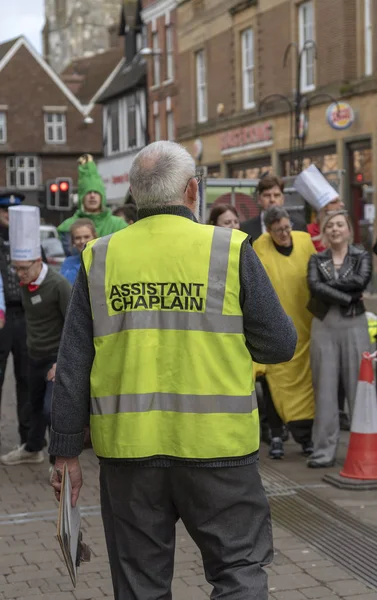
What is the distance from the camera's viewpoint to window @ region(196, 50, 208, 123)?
38.5 metres

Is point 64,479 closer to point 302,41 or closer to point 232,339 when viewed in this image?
point 232,339

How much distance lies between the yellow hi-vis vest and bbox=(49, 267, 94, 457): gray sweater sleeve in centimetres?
12

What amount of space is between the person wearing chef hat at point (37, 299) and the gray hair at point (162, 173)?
430 cm

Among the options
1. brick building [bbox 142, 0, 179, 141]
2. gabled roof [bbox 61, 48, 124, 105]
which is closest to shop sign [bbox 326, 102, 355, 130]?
brick building [bbox 142, 0, 179, 141]

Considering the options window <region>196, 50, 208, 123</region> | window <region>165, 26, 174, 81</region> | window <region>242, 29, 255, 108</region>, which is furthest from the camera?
window <region>165, 26, 174, 81</region>

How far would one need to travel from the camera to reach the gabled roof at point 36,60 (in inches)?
2657

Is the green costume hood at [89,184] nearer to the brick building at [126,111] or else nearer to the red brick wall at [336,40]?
the red brick wall at [336,40]

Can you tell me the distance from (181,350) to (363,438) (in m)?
4.30

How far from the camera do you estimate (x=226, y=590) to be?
365 centimetres

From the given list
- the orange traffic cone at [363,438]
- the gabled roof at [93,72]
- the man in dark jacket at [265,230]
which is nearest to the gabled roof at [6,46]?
the gabled roof at [93,72]

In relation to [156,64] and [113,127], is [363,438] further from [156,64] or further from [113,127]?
[113,127]

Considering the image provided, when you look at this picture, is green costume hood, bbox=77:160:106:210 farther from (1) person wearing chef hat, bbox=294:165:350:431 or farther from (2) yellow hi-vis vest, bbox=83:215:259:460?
(2) yellow hi-vis vest, bbox=83:215:259:460

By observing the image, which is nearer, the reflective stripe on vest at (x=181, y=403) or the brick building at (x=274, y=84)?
the reflective stripe on vest at (x=181, y=403)

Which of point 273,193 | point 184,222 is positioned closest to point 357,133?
point 273,193
